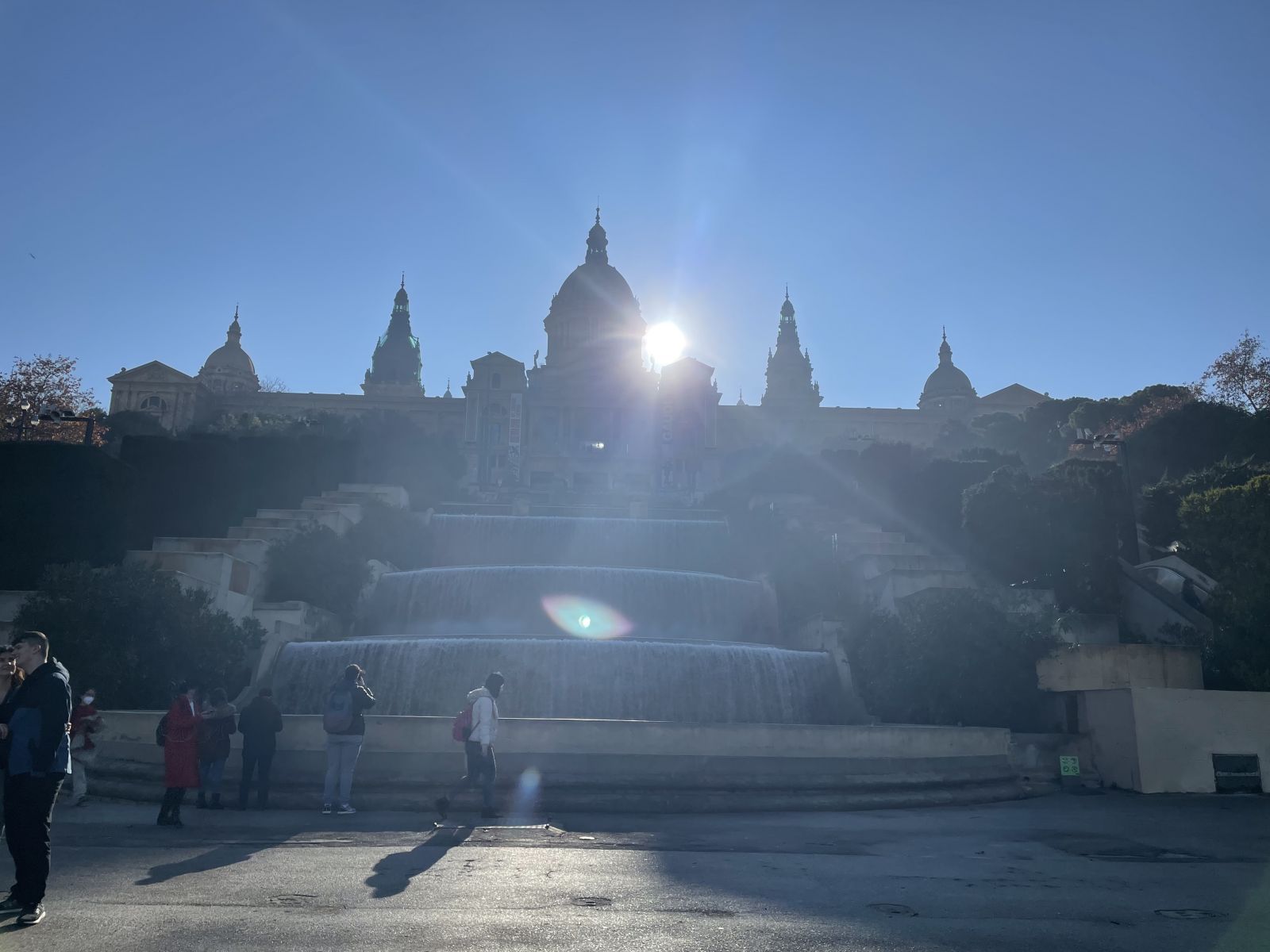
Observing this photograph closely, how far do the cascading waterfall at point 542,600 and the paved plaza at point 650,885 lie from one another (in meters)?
13.3

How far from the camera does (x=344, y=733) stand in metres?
11.5

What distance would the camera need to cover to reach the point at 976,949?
231 inches

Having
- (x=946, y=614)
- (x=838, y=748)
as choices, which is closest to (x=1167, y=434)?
(x=946, y=614)

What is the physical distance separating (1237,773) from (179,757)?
44.4 feet

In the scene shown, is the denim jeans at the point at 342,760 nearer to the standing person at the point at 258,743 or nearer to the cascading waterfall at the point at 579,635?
the standing person at the point at 258,743

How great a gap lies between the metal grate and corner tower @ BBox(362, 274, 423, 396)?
339ft

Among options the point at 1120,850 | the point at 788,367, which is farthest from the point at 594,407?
the point at 1120,850

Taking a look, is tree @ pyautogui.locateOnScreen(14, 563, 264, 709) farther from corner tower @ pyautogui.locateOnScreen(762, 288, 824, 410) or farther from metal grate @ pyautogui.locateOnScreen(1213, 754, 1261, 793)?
corner tower @ pyautogui.locateOnScreen(762, 288, 824, 410)

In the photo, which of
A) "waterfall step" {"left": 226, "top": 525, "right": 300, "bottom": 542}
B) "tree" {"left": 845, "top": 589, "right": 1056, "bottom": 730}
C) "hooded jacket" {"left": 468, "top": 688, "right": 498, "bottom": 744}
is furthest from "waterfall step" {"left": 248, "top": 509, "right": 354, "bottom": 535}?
"hooded jacket" {"left": 468, "top": 688, "right": 498, "bottom": 744}

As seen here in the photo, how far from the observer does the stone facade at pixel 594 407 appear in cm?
8175

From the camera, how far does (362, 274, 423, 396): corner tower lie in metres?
118

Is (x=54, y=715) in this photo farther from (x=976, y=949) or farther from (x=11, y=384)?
(x=11, y=384)

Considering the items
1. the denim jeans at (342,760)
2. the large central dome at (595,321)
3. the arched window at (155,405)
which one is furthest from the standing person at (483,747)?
the arched window at (155,405)

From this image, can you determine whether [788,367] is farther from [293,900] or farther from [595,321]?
[293,900]
